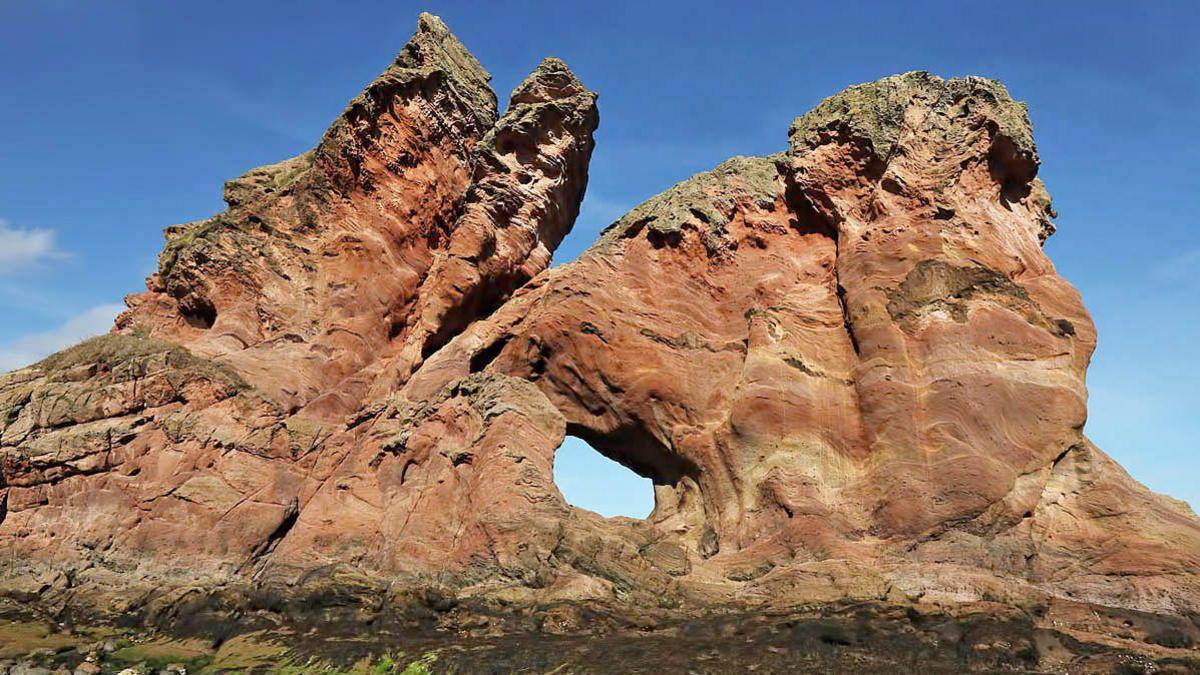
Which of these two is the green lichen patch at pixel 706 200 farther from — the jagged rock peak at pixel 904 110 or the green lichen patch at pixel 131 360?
the green lichen patch at pixel 131 360

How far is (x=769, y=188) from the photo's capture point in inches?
798

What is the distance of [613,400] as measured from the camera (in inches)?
755

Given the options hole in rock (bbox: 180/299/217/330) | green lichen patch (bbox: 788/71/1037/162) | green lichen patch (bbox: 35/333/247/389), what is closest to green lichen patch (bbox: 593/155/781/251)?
green lichen patch (bbox: 788/71/1037/162)

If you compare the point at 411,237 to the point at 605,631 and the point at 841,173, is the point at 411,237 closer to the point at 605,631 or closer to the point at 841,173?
the point at 841,173

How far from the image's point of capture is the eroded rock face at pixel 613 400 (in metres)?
14.3

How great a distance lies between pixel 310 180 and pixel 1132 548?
2004 cm

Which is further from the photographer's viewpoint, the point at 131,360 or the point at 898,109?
the point at 898,109

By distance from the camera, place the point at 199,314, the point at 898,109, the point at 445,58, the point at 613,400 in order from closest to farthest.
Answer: the point at 898,109 < the point at 613,400 < the point at 199,314 < the point at 445,58

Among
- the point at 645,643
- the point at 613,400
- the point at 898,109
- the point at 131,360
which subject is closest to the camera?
the point at 645,643

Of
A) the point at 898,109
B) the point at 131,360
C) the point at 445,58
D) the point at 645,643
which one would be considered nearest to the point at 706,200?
the point at 898,109

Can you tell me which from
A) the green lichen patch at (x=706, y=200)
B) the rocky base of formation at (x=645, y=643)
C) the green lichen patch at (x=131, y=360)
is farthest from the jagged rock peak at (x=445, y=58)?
the rocky base of formation at (x=645, y=643)

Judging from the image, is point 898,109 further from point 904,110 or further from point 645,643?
point 645,643

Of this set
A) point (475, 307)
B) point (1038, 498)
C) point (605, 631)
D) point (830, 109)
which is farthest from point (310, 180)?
point (1038, 498)

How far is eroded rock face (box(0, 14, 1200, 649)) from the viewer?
14.3 metres
